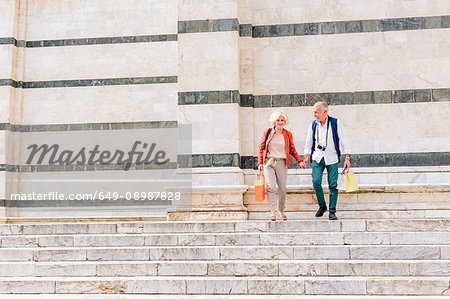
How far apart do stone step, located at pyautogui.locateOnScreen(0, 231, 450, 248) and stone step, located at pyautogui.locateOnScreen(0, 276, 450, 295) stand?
89 centimetres

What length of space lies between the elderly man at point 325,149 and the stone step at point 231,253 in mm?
1413

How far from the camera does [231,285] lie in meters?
5.31

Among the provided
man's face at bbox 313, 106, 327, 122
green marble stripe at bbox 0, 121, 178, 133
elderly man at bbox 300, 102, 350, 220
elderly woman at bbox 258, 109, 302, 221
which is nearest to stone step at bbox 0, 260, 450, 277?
elderly woman at bbox 258, 109, 302, 221

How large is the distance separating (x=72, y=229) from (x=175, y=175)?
205cm

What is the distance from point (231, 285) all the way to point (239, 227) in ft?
5.58

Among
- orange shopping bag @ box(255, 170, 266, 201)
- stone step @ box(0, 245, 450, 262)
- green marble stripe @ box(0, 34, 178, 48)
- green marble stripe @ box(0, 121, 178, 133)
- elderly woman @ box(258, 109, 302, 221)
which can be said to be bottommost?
stone step @ box(0, 245, 450, 262)

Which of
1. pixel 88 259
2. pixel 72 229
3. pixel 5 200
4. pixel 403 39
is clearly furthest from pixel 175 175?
pixel 403 39

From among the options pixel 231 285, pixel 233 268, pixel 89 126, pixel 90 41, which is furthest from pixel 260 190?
pixel 90 41

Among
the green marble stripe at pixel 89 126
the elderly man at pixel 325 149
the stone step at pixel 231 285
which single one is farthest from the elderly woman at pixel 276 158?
the green marble stripe at pixel 89 126

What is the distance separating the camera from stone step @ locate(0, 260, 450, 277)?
538 cm

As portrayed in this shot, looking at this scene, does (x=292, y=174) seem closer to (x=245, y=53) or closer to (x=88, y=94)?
(x=245, y=53)

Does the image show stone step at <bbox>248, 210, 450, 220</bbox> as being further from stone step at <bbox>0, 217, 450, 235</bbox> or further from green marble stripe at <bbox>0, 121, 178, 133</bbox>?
green marble stripe at <bbox>0, 121, 178, 133</bbox>

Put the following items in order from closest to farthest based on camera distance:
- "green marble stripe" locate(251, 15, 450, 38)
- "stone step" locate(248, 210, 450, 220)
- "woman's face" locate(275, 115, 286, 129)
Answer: "woman's face" locate(275, 115, 286, 129), "stone step" locate(248, 210, 450, 220), "green marble stripe" locate(251, 15, 450, 38)

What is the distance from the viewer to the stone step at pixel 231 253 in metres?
5.71
